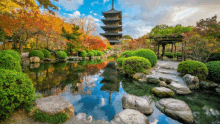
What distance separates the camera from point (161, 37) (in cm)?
1146

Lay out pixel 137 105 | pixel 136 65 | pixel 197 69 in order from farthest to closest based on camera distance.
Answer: pixel 136 65
pixel 197 69
pixel 137 105

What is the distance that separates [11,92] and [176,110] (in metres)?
4.09

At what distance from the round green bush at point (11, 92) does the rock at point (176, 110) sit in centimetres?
371

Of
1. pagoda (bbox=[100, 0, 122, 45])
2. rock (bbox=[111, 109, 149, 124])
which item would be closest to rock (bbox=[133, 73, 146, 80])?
rock (bbox=[111, 109, 149, 124])

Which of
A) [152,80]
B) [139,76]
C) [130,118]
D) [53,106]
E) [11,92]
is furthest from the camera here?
[139,76]

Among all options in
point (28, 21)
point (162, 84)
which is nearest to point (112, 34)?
point (28, 21)

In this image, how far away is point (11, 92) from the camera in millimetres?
1922

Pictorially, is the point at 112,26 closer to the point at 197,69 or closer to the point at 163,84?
the point at 197,69

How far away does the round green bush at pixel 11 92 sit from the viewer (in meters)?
1.84

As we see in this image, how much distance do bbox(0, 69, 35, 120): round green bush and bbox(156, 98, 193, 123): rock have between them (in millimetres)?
3706

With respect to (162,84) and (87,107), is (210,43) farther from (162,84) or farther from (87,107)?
(87,107)

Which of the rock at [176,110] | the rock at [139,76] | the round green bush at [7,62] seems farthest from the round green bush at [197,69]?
the round green bush at [7,62]

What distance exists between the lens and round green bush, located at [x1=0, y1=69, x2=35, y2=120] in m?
1.84

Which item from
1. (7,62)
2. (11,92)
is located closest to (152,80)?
(11,92)
